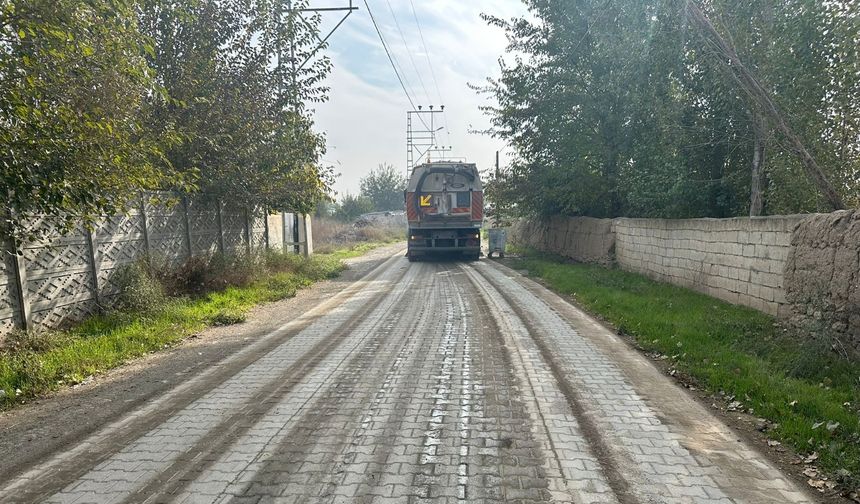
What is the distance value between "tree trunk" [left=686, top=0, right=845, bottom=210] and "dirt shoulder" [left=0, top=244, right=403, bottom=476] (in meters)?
8.20

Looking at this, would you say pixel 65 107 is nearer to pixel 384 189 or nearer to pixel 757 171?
pixel 757 171

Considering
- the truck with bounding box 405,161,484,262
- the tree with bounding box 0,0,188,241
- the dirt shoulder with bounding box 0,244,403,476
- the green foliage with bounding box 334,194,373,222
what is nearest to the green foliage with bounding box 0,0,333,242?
the tree with bounding box 0,0,188,241

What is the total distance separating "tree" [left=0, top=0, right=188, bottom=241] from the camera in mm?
Result: 4691

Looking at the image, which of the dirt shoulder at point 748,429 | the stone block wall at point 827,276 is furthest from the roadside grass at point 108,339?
the stone block wall at point 827,276

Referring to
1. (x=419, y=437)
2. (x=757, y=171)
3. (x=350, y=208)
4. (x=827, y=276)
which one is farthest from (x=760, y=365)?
(x=350, y=208)

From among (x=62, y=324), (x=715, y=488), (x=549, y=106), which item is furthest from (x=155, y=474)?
(x=549, y=106)

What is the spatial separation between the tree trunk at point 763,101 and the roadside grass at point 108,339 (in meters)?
9.01

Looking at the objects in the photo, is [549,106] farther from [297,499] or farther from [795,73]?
[297,499]

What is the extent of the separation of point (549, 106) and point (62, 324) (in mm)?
15029

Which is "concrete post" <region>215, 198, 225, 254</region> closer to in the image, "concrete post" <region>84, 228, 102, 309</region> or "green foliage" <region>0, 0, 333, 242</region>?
"green foliage" <region>0, 0, 333, 242</region>

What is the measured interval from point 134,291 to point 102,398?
3.80m

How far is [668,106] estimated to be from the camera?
1094 cm

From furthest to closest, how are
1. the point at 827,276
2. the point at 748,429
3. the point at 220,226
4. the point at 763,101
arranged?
1. the point at 220,226
2. the point at 763,101
3. the point at 827,276
4. the point at 748,429

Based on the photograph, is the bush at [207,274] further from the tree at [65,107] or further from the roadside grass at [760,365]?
the roadside grass at [760,365]
